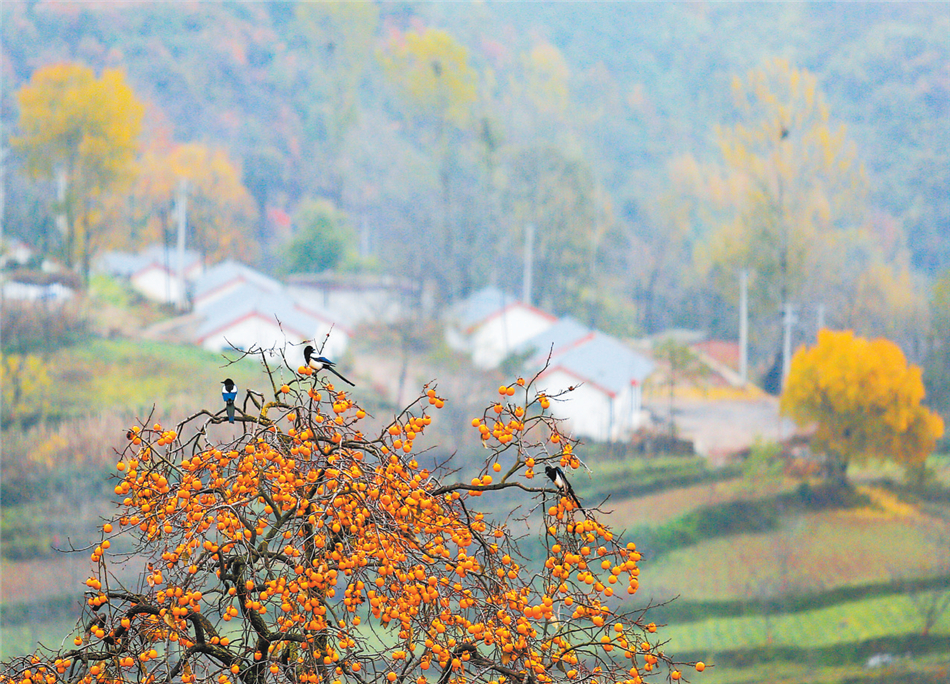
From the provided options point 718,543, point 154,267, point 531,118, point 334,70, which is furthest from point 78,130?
point 718,543

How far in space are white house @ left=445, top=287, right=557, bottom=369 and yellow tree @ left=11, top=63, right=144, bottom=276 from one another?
4234mm

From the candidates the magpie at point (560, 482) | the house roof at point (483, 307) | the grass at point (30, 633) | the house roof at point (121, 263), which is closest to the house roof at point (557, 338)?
the house roof at point (483, 307)

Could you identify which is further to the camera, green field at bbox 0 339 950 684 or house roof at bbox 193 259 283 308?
house roof at bbox 193 259 283 308

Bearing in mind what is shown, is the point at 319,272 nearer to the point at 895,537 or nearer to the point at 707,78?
the point at 707,78

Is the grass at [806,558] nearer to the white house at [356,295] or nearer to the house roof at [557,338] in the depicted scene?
the house roof at [557,338]

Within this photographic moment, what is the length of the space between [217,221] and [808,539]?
298 inches

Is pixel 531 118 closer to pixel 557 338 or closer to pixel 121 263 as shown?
pixel 557 338

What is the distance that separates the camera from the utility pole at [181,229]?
1025 centimetres

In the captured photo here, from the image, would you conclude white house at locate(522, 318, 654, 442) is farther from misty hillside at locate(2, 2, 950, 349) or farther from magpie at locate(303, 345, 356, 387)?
magpie at locate(303, 345, 356, 387)

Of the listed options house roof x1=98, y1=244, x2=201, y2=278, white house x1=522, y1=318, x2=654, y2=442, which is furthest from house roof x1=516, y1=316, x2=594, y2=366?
house roof x1=98, y1=244, x2=201, y2=278

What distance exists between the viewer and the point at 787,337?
10.0 m

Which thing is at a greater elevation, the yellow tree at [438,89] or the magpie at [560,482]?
Result: the yellow tree at [438,89]

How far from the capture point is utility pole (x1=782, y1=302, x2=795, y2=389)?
998cm

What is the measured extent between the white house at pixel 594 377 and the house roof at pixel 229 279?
3038 mm
